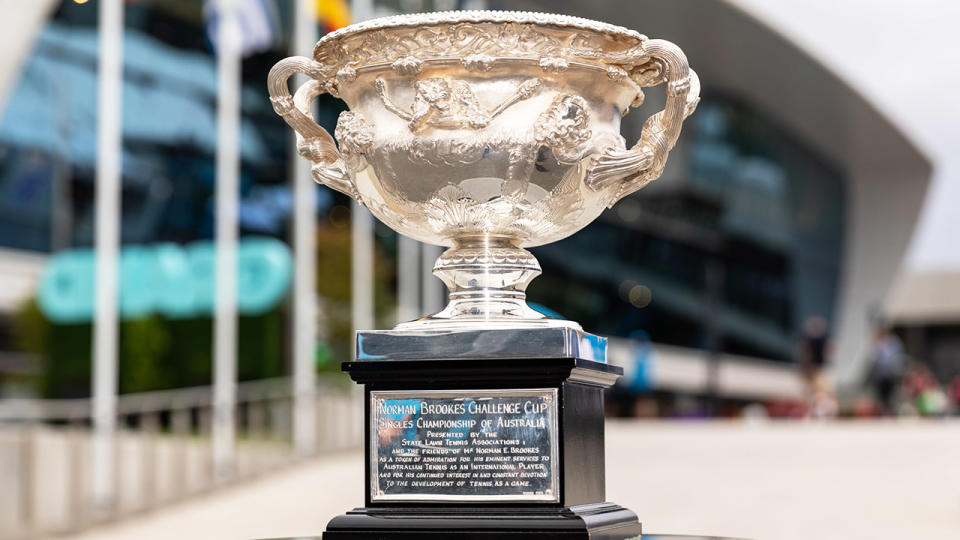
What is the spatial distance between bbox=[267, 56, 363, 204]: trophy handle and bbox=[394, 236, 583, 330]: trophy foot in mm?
333

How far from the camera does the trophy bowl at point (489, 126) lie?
3402mm

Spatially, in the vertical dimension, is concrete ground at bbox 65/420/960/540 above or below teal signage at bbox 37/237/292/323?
below

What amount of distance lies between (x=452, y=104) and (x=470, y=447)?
868 millimetres

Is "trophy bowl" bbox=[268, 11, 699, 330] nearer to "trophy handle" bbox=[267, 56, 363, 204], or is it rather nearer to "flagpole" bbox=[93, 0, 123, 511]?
"trophy handle" bbox=[267, 56, 363, 204]

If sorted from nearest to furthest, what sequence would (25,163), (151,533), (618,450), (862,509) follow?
(862,509) < (151,533) < (618,450) < (25,163)

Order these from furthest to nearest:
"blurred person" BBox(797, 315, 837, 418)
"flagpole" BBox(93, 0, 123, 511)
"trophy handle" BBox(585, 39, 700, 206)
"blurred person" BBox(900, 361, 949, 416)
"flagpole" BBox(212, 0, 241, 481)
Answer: "blurred person" BBox(900, 361, 949, 416), "blurred person" BBox(797, 315, 837, 418), "flagpole" BBox(212, 0, 241, 481), "flagpole" BBox(93, 0, 123, 511), "trophy handle" BBox(585, 39, 700, 206)

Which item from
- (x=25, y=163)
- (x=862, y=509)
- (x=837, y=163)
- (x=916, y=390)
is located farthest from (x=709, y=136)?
(x=862, y=509)

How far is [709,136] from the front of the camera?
35.2 meters

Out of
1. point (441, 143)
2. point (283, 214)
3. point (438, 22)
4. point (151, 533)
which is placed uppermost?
point (283, 214)

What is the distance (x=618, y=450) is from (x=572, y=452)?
10.5 meters

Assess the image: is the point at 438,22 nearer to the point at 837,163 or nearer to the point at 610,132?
the point at 610,132

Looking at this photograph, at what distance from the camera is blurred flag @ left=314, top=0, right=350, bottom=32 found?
53.3 feet

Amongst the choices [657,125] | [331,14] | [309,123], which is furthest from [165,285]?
[657,125]

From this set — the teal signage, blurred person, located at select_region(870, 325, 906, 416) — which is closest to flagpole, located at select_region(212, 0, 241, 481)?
the teal signage
